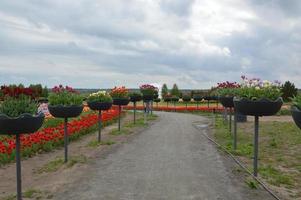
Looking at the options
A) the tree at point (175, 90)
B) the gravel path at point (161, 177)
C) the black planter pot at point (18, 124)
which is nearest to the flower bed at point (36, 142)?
the gravel path at point (161, 177)

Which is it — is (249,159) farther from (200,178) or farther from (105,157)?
(105,157)

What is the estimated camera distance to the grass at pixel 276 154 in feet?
23.2

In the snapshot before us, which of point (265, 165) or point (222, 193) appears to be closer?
point (222, 193)

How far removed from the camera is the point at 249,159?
906cm

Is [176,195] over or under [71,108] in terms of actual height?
under

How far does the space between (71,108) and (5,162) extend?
2421mm

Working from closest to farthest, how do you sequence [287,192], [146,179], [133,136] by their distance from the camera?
[287,192] → [146,179] → [133,136]

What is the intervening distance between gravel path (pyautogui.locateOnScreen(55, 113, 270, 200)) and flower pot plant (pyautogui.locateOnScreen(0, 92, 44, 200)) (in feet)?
3.93

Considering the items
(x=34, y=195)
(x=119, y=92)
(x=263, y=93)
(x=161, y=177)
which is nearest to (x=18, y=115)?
(x=34, y=195)

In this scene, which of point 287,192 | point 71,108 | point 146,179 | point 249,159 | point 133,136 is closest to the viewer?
point 287,192

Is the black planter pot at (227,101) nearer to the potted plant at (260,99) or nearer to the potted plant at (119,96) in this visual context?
the potted plant at (260,99)

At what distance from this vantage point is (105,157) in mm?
9398

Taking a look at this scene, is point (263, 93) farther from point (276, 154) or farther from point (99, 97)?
point (99, 97)

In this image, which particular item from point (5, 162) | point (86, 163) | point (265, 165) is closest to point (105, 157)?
point (86, 163)
